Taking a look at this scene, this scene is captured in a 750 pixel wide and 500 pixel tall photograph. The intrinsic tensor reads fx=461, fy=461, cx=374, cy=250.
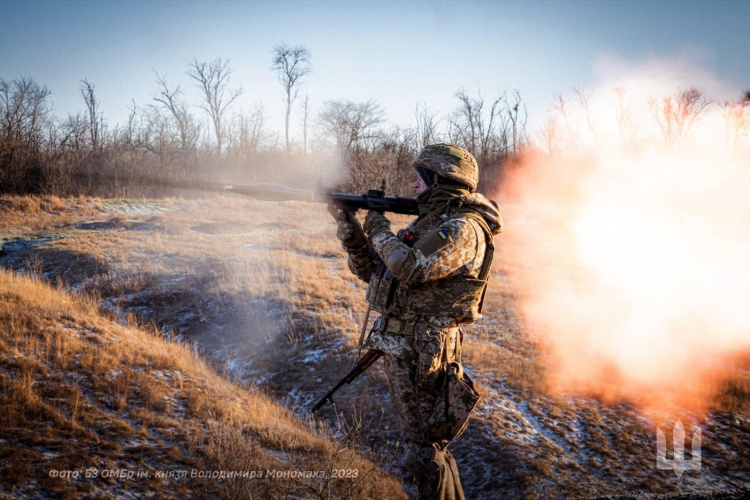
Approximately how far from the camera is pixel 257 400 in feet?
17.4

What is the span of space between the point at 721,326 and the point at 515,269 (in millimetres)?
4802

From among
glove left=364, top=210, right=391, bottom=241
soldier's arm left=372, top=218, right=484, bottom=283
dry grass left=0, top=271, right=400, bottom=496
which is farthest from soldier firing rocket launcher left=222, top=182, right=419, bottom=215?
dry grass left=0, top=271, right=400, bottom=496

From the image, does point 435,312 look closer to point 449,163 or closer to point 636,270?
point 449,163

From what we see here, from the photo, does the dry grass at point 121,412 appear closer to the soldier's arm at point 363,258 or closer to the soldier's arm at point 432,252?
the soldier's arm at point 363,258

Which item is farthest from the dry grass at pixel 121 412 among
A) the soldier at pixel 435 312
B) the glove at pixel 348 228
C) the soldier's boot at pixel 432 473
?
the glove at pixel 348 228

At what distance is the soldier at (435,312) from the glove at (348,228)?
0.05 feet

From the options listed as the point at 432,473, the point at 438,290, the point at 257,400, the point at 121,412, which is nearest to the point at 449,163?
the point at 438,290

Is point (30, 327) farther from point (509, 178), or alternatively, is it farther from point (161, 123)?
point (161, 123)

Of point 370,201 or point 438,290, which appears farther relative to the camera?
point 370,201

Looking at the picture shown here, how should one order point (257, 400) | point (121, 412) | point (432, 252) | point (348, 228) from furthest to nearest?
point (257, 400)
point (121, 412)
point (348, 228)
point (432, 252)

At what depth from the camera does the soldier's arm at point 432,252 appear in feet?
8.69

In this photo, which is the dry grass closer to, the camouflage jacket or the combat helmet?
the camouflage jacket

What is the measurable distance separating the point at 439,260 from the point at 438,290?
323 millimetres

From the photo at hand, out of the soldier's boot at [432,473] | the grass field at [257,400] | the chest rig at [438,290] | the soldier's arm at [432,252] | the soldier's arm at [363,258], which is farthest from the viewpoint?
the grass field at [257,400]
